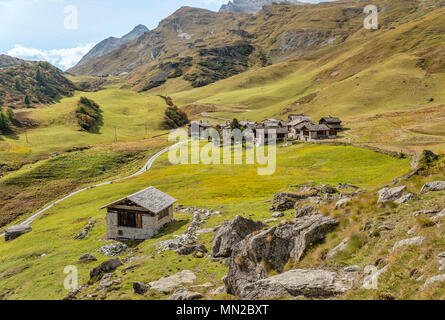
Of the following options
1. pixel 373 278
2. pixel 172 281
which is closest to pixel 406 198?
pixel 373 278

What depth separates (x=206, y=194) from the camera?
217ft

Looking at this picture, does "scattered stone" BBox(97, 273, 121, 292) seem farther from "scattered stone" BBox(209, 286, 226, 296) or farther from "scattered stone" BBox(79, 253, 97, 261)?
"scattered stone" BBox(209, 286, 226, 296)

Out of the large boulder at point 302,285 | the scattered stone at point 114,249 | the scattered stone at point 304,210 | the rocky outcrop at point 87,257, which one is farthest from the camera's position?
the scattered stone at point 114,249

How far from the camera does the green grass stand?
100 ft

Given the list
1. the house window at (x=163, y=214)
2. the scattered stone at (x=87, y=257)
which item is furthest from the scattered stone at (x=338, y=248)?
the house window at (x=163, y=214)

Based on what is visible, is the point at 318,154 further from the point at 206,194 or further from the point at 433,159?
the point at 433,159

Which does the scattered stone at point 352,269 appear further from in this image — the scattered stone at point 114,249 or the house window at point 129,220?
the house window at point 129,220

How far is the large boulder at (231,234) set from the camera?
92.2 ft

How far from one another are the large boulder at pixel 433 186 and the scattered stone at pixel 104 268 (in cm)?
3168

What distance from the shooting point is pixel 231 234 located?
2838 cm

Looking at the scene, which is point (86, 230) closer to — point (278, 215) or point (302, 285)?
point (278, 215)

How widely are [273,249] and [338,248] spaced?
16.0 ft

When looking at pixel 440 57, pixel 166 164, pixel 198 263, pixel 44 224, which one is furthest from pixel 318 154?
pixel 440 57
